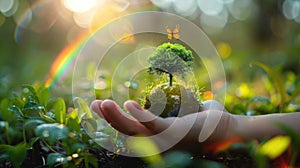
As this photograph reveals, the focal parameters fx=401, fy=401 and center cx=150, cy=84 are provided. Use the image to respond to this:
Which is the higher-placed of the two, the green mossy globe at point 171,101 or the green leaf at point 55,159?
the green mossy globe at point 171,101

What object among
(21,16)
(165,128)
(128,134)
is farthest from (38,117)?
(21,16)

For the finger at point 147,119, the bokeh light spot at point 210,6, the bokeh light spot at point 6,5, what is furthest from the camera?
the bokeh light spot at point 210,6

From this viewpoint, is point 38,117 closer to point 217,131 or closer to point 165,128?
point 165,128

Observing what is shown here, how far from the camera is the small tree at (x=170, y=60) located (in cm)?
136

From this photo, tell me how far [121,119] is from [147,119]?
0.28 ft

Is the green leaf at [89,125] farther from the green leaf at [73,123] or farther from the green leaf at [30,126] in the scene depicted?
the green leaf at [30,126]

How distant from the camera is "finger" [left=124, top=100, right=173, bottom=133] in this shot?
1.18m

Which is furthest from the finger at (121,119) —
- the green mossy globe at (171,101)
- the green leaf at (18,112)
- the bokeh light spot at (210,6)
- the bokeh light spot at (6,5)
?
the bokeh light spot at (210,6)

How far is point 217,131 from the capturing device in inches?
50.9

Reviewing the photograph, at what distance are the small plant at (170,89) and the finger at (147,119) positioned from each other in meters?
0.14

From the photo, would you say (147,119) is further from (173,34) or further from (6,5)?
(6,5)

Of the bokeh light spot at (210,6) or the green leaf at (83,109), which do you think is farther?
the bokeh light spot at (210,6)

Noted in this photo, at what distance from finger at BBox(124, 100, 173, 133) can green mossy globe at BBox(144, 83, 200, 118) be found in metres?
0.14

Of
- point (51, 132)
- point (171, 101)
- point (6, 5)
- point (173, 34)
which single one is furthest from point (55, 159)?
point (6, 5)
